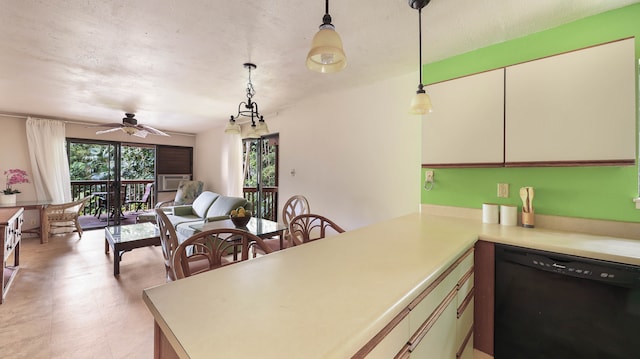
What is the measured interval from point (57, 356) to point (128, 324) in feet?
1.39

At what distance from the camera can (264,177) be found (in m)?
4.88

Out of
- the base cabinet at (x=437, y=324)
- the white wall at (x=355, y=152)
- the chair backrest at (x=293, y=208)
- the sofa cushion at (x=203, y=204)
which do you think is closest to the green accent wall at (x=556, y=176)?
the white wall at (x=355, y=152)

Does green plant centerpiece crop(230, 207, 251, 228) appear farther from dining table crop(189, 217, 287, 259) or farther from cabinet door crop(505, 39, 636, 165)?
cabinet door crop(505, 39, 636, 165)

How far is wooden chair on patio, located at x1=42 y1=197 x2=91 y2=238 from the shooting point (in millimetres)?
4281

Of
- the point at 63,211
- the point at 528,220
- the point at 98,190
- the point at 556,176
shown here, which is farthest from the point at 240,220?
the point at 98,190

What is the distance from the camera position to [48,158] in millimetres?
4766

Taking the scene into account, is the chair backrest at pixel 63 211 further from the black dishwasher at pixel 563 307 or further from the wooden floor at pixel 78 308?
the black dishwasher at pixel 563 307

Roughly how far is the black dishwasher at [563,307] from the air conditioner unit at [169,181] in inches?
276

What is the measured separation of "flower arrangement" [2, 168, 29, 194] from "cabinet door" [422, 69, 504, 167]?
6476mm

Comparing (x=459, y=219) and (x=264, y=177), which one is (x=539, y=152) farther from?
(x=264, y=177)

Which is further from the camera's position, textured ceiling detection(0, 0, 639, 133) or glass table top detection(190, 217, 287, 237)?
glass table top detection(190, 217, 287, 237)

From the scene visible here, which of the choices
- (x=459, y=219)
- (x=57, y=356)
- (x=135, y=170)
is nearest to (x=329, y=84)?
(x=459, y=219)

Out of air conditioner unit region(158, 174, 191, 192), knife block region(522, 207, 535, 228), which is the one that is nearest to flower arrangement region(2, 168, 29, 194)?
air conditioner unit region(158, 174, 191, 192)

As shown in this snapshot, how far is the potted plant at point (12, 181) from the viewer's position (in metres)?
4.17
